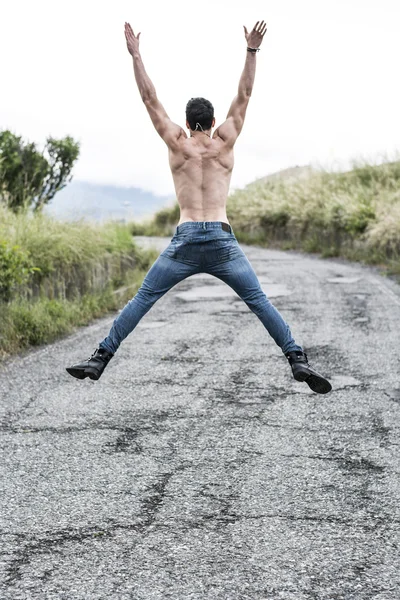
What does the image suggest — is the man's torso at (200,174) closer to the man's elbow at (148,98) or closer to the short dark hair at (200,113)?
the short dark hair at (200,113)

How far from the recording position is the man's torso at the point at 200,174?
4734 mm

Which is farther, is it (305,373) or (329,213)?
(329,213)

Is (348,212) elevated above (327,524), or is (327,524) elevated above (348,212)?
(348,212)

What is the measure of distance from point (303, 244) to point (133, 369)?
52.7 ft

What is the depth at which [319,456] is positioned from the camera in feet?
16.9

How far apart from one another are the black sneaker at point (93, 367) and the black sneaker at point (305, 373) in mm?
1104

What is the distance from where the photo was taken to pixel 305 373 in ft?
15.5

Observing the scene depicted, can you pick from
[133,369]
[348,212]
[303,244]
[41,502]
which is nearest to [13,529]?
[41,502]

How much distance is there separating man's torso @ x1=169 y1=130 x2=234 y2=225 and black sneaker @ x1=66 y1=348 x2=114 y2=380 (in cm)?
96

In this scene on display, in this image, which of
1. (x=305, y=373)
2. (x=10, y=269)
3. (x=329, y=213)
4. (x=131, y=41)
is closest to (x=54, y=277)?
(x=10, y=269)

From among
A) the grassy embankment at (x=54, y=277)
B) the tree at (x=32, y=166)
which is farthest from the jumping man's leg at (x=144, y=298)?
the tree at (x=32, y=166)

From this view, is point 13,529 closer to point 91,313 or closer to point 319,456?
point 319,456

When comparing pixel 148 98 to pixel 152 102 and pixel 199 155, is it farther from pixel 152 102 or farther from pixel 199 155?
pixel 199 155

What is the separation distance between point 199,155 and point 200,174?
0.11 meters
